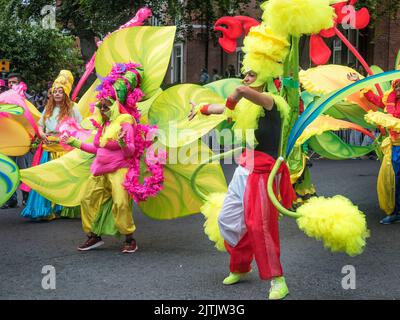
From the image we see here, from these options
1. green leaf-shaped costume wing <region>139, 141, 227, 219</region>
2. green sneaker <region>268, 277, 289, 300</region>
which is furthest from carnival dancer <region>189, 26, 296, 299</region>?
green leaf-shaped costume wing <region>139, 141, 227, 219</region>

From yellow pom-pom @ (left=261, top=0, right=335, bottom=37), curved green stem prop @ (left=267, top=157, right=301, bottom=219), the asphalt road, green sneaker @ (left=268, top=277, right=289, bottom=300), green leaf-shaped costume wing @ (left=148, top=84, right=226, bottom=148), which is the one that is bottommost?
the asphalt road

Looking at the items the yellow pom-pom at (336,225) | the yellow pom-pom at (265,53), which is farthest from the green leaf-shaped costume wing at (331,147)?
the yellow pom-pom at (336,225)

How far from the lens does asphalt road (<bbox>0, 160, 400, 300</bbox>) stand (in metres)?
4.64

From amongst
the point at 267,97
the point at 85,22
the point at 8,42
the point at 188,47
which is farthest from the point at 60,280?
the point at 188,47

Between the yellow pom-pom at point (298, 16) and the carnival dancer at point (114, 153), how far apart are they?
1766 millimetres

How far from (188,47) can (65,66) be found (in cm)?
495

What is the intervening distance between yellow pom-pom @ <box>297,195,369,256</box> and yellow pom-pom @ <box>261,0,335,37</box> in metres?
1.16

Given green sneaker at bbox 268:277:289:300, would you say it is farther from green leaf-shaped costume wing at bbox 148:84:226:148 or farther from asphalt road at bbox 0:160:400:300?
green leaf-shaped costume wing at bbox 148:84:226:148

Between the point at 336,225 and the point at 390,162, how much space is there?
3.46 metres

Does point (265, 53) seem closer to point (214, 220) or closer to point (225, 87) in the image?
point (214, 220)

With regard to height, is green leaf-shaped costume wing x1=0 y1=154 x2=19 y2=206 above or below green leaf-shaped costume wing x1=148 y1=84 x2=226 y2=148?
below

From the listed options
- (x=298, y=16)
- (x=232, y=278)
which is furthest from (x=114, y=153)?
(x=298, y=16)

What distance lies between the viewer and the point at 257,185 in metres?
4.45

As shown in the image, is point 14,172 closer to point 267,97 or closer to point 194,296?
point 194,296
